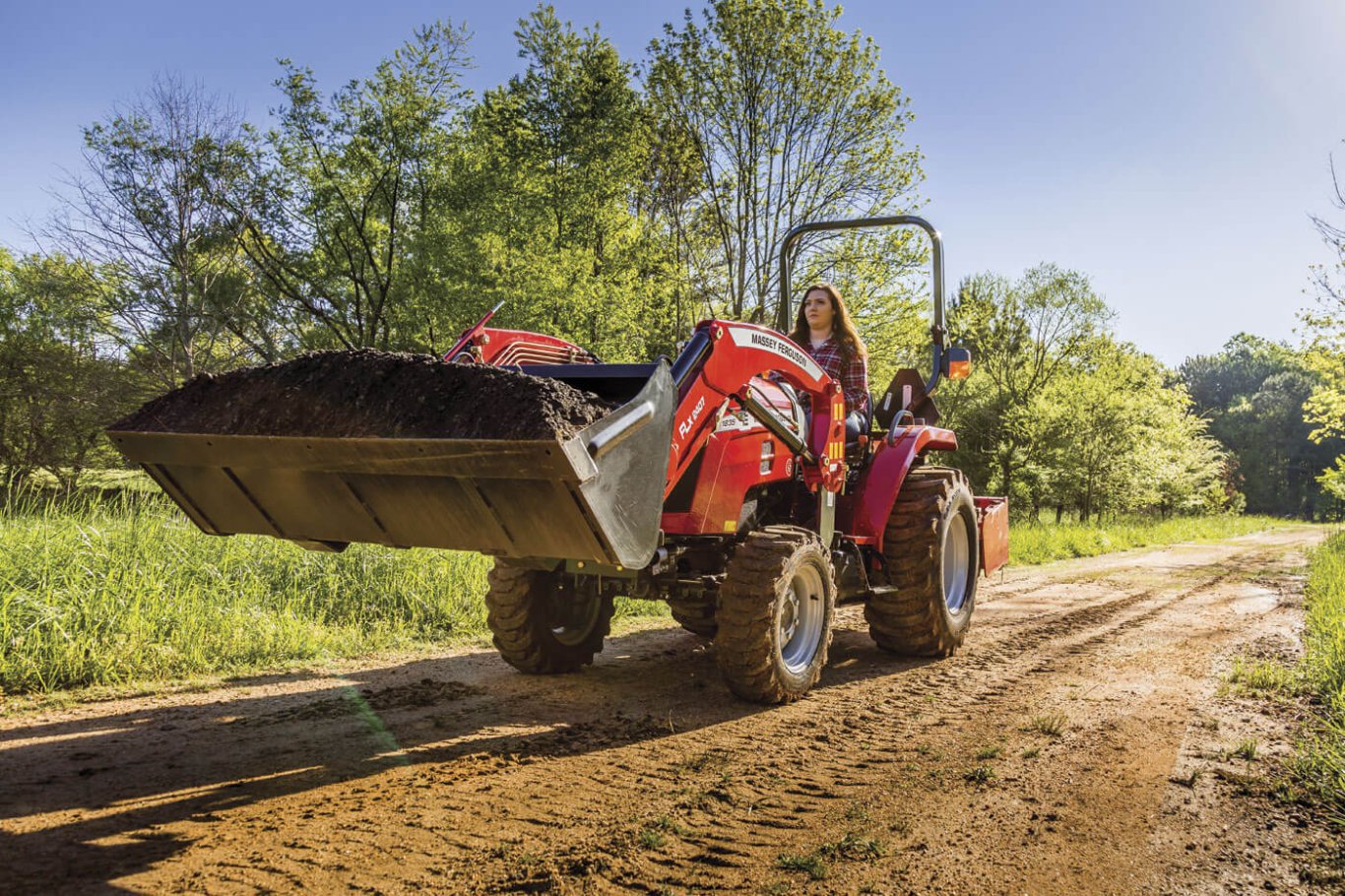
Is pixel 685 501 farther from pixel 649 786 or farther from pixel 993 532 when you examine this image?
pixel 993 532

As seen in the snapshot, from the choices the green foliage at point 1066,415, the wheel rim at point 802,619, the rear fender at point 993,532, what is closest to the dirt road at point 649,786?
the wheel rim at point 802,619

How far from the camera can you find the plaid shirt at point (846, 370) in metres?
6.11

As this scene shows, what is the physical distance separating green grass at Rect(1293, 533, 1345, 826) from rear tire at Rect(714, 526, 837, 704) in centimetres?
224

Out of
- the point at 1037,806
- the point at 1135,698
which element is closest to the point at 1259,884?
the point at 1037,806

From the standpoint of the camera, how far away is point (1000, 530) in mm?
7812

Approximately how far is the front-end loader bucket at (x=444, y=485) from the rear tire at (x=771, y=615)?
960 mm

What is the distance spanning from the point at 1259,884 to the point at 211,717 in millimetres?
4306

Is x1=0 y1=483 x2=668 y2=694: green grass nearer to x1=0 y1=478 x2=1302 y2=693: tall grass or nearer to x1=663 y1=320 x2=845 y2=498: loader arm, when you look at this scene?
x1=0 y1=478 x2=1302 y2=693: tall grass

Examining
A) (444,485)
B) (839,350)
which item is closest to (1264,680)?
(839,350)

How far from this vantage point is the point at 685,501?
462 cm

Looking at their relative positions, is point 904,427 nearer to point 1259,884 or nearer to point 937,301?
point 937,301

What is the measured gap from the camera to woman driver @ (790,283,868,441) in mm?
6109

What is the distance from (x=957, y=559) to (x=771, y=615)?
3.03 metres

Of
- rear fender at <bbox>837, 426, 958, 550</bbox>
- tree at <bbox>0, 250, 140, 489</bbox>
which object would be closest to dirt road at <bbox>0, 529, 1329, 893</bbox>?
rear fender at <bbox>837, 426, 958, 550</bbox>
